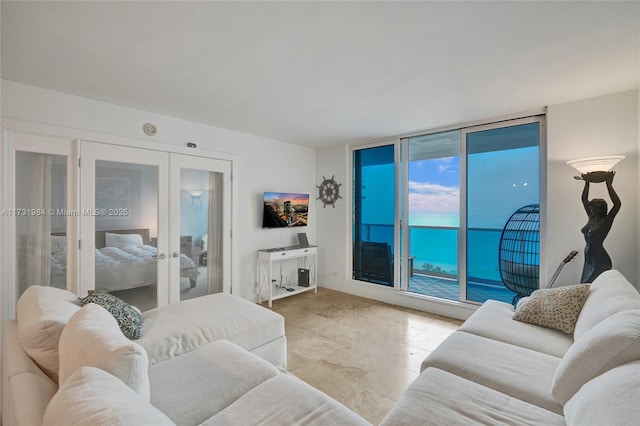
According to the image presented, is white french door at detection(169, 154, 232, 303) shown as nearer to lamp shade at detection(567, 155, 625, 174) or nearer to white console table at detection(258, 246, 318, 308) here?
white console table at detection(258, 246, 318, 308)

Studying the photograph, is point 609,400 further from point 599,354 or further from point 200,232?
point 200,232

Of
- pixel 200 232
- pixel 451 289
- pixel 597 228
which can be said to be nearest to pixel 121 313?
pixel 200 232

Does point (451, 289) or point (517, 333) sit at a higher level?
point (517, 333)

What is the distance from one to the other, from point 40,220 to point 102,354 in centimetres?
238

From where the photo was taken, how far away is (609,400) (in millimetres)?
973

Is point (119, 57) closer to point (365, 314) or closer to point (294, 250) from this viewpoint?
point (294, 250)

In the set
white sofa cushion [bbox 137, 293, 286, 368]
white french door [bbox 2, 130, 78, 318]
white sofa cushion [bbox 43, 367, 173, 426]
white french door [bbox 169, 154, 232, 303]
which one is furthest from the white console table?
white sofa cushion [bbox 43, 367, 173, 426]

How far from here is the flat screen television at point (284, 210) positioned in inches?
174

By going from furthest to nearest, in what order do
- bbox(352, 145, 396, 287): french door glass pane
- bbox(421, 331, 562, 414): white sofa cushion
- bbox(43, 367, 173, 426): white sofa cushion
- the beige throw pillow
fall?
bbox(352, 145, 396, 287): french door glass pane → the beige throw pillow → bbox(421, 331, 562, 414): white sofa cushion → bbox(43, 367, 173, 426): white sofa cushion

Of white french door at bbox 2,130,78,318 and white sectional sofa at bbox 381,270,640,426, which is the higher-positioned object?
white french door at bbox 2,130,78,318

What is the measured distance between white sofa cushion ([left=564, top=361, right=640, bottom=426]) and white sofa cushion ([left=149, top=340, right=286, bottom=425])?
1.30 m

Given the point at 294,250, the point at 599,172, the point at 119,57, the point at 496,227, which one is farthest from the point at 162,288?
the point at 599,172

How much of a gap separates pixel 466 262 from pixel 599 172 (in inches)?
66.2

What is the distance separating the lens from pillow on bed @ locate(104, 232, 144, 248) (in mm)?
2961
